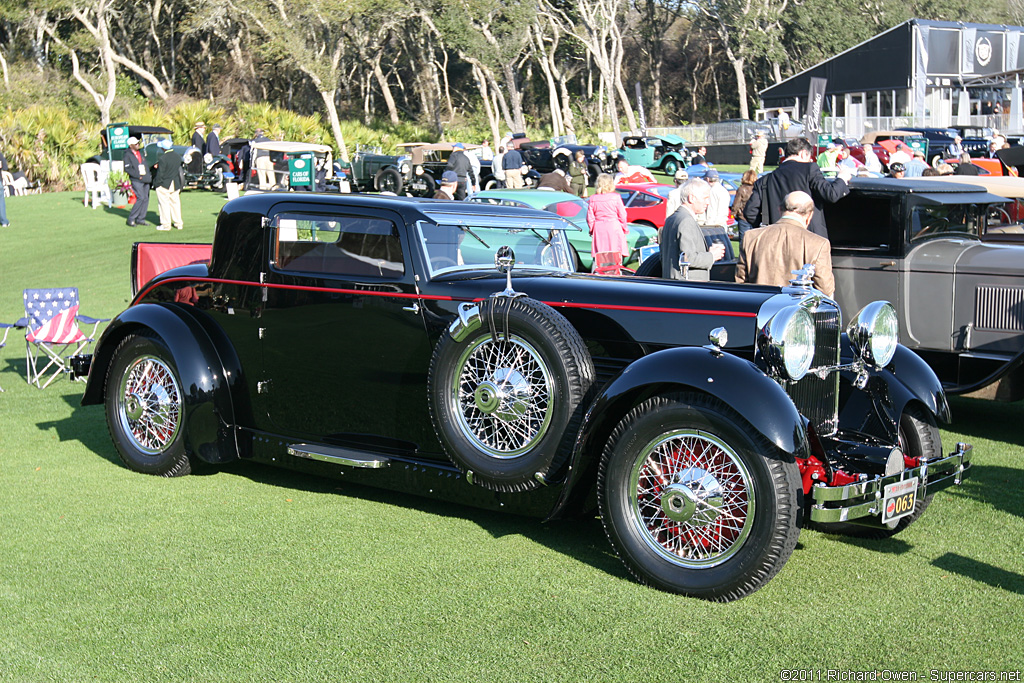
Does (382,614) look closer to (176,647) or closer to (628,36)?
(176,647)

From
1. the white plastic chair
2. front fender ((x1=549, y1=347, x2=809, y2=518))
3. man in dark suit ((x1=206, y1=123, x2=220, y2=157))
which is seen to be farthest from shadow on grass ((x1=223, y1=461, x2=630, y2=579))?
man in dark suit ((x1=206, y1=123, x2=220, y2=157))

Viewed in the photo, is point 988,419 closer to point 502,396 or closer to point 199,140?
point 502,396

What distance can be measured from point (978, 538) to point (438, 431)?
9.01 feet

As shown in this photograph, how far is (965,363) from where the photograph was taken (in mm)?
7250

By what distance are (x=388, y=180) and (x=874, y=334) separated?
23986mm

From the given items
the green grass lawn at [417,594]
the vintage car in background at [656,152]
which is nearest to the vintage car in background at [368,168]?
the vintage car in background at [656,152]

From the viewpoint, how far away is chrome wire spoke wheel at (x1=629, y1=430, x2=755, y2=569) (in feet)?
13.5

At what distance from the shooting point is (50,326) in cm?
955

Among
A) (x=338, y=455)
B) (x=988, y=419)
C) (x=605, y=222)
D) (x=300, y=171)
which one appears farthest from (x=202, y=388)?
(x=300, y=171)

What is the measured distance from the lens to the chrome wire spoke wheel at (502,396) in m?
4.64

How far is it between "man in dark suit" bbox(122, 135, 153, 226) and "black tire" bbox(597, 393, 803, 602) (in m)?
19.2

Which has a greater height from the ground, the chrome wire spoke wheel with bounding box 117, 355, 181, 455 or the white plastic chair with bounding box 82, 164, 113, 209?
the white plastic chair with bounding box 82, 164, 113, 209

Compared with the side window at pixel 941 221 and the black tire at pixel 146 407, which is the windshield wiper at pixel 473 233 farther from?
the side window at pixel 941 221

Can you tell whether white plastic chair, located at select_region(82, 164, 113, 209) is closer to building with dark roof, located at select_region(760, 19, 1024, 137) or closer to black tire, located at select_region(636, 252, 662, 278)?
black tire, located at select_region(636, 252, 662, 278)
